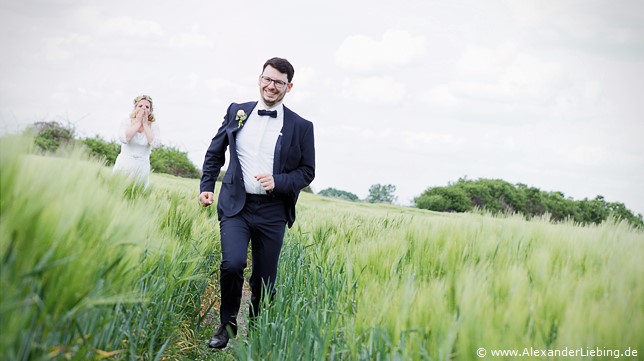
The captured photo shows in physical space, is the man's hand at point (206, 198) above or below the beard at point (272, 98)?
below

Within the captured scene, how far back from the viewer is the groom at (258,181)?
3693mm

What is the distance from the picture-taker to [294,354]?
2752 mm

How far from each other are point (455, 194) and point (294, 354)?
23939 millimetres

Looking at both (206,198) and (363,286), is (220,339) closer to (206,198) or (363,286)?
(206,198)

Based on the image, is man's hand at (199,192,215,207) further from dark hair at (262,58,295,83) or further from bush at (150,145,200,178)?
bush at (150,145,200,178)

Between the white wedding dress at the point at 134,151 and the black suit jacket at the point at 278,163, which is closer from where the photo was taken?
the black suit jacket at the point at 278,163

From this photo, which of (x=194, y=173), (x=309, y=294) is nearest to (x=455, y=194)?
(x=194, y=173)

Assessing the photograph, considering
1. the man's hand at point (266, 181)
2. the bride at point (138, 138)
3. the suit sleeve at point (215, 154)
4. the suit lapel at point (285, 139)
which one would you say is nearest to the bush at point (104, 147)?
the bride at point (138, 138)

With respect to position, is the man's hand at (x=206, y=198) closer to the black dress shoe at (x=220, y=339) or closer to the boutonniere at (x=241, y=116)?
the boutonniere at (x=241, y=116)

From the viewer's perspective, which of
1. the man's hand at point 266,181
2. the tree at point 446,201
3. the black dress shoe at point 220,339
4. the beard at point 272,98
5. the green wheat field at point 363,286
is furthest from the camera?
the tree at point 446,201

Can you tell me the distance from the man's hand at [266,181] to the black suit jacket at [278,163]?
0.10 meters

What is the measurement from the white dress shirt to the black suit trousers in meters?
0.17

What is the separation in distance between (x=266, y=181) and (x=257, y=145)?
1.42ft

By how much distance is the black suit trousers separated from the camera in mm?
3613
